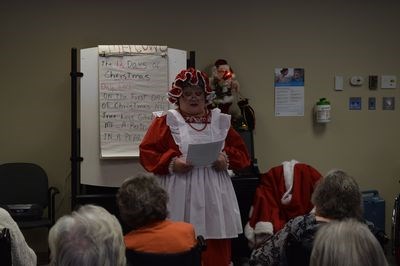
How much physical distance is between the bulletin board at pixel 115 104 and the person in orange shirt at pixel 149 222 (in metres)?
1.58

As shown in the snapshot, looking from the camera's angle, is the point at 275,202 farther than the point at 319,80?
No

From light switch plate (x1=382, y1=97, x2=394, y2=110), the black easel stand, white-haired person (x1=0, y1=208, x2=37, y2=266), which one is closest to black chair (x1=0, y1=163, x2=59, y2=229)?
the black easel stand

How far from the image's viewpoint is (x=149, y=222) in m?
2.01

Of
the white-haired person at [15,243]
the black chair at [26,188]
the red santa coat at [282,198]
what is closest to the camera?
the white-haired person at [15,243]

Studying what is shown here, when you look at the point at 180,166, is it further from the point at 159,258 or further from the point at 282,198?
the point at 282,198

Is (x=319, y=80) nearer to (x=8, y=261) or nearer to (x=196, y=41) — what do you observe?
(x=196, y=41)

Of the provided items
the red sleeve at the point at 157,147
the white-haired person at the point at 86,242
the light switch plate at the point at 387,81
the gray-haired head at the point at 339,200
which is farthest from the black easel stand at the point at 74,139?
the light switch plate at the point at 387,81

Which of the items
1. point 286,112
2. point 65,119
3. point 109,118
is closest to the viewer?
point 109,118

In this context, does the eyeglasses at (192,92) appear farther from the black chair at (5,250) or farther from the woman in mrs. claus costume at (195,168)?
the black chair at (5,250)

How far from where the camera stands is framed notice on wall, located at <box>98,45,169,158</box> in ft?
12.1

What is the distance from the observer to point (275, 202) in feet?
12.3

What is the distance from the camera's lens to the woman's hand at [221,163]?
2789mm

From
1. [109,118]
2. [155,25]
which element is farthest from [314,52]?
[109,118]

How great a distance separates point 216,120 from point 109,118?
1.08 metres
